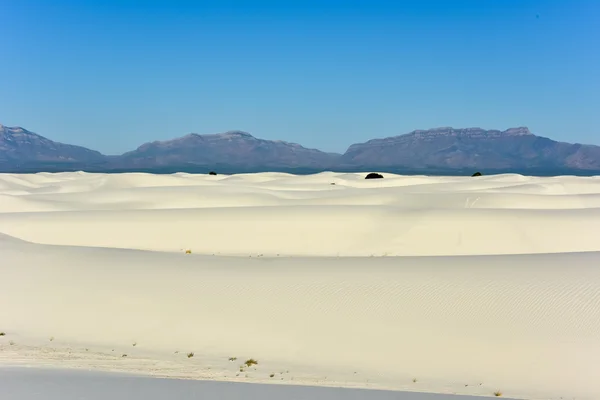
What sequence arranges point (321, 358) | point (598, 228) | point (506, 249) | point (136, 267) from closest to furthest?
point (321, 358), point (136, 267), point (506, 249), point (598, 228)

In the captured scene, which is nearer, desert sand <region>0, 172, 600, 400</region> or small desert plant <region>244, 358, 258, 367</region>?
desert sand <region>0, 172, 600, 400</region>

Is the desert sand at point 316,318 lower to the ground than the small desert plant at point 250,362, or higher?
higher

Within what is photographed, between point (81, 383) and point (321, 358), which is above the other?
point (81, 383)

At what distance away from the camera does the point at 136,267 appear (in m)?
15.9

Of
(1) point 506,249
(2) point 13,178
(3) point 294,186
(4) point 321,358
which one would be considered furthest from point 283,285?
(2) point 13,178

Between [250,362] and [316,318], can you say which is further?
[316,318]

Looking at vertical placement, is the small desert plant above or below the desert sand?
below

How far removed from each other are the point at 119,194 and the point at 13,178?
72.1 feet

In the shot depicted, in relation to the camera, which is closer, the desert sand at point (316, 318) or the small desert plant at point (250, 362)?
the desert sand at point (316, 318)

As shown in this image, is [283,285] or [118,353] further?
[283,285]

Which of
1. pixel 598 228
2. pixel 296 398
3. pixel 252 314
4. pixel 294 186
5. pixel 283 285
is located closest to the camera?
pixel 296 398

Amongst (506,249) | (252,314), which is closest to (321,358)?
(252,314)

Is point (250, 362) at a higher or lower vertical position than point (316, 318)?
lower

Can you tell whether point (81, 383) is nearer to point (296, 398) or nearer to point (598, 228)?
point (296, 398)
